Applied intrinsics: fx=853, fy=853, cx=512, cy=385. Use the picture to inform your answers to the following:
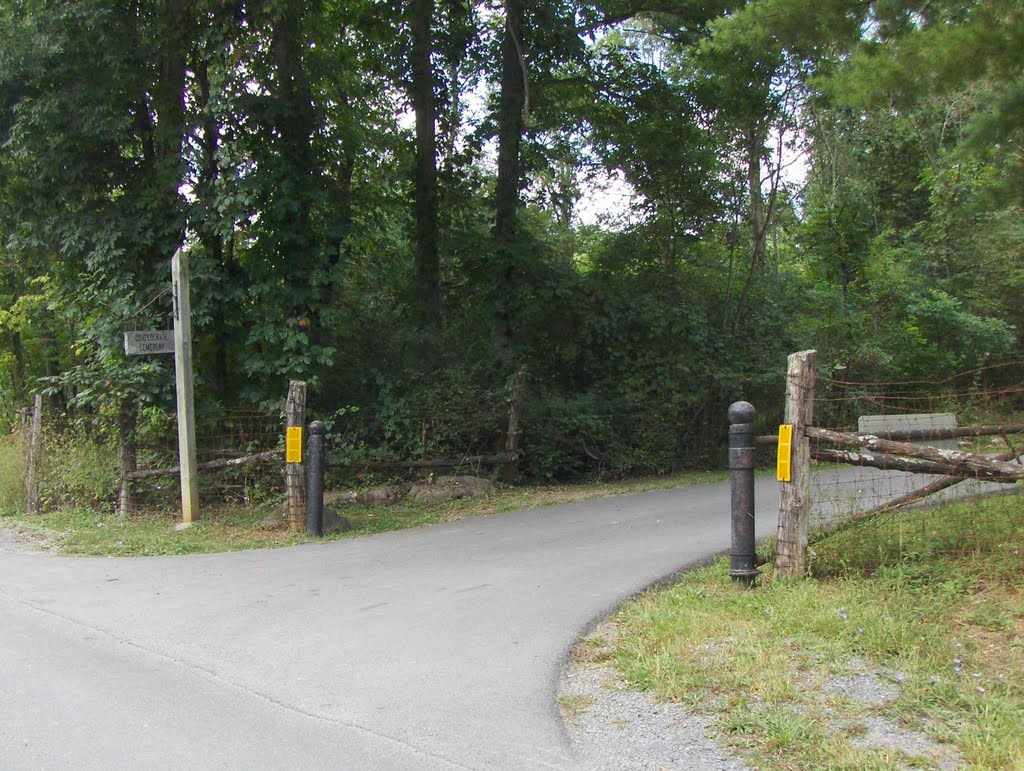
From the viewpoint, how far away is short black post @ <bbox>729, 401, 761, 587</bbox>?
6.38 metres

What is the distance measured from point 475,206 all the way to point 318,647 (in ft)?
41.2

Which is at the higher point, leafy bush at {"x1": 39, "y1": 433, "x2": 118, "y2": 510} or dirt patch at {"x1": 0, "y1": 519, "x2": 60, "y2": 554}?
leafy bush at {"x1": 39, "y1": 433, "x2": 118, "y2": 510}

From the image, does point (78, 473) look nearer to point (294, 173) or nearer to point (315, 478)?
point (315, 478)

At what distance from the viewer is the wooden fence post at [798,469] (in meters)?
6.14

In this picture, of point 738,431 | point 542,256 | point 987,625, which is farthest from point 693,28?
point 987,625

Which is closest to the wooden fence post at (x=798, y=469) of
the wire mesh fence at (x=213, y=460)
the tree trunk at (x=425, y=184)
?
the wire mesh fence at (x=213, y=460)

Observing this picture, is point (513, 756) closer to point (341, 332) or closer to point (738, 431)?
point (738, 431)

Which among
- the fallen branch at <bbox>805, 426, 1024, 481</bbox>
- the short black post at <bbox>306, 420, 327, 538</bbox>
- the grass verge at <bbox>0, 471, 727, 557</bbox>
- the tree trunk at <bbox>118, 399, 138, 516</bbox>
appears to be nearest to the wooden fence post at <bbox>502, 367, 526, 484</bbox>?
the grass verge at <bbox>0, 471, 727, 557</bbox>

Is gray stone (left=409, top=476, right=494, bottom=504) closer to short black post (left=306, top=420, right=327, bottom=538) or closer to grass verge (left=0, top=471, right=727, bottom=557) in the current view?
grass verge (left=0, top=471, right=727, bottom=557)

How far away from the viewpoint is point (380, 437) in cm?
1411

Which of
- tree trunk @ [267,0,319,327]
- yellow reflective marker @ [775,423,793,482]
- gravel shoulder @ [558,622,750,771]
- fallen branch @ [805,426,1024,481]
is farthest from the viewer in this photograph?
tree trunk @ [267,0,319,327]

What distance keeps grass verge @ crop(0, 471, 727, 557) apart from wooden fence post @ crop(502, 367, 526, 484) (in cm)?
36

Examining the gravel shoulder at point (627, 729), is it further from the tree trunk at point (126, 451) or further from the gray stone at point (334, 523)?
the tree trunk at point (126, 451)

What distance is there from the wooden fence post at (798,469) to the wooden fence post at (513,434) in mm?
7876
